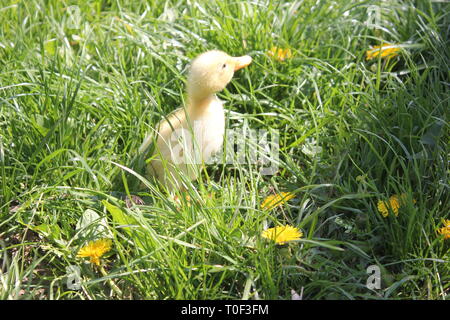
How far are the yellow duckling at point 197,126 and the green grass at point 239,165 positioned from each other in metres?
0.10

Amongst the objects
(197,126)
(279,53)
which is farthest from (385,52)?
(197,126)

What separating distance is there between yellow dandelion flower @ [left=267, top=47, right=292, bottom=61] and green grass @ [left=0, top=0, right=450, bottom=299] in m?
0.03

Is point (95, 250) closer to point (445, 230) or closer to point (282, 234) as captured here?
point (282, 234)

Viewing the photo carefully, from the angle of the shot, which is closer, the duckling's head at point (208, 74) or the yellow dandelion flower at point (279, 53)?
the duckling's head at point (208, 74)

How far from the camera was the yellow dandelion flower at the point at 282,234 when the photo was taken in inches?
91.7

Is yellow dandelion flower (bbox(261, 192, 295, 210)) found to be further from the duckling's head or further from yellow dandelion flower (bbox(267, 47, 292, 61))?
yellow dandelion flower (bbox(267, 47, 292, 61))

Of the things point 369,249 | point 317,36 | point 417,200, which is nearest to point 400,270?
point 369,249

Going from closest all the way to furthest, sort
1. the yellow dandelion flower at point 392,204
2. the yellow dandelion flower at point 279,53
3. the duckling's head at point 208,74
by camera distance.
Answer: the yellow dandelion flower at point 392,204, the duckling's head at point 208,74, the yellow dandelion flower at point 279,53

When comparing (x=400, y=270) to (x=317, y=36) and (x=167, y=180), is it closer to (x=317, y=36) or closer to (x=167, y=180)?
(x=167, y=180)

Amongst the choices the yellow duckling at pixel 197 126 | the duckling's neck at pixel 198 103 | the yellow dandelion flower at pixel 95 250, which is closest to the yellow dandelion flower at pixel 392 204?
the yellow duckling at pixel 197 126

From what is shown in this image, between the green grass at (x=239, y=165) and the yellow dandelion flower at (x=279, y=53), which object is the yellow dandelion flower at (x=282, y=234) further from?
the yellow dandelion flower at (x=279, y=53)

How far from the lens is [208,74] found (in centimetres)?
268

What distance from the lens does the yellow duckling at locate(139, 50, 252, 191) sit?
2.68m

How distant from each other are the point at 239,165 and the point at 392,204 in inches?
27.9
